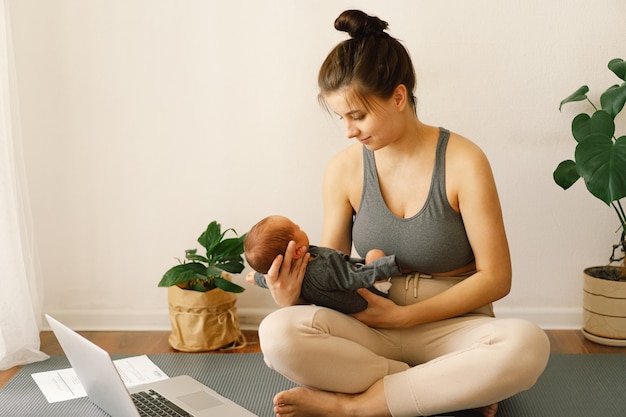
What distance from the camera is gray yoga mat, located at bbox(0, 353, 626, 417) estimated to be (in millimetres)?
2057

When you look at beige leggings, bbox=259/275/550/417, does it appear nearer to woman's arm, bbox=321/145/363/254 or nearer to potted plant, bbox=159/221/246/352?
woman's arm, bbox=321/145/363/254

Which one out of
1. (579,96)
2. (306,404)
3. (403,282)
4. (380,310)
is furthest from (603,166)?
(306,404)

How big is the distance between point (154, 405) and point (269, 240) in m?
0.53

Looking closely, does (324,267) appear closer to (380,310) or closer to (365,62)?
(380,310)

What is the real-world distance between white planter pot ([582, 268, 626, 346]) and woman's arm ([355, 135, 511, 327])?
0.73 meters

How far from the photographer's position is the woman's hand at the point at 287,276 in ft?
6.03

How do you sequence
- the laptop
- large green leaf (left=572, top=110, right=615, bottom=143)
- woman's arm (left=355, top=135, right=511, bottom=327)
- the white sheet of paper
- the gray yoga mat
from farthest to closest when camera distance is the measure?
large green leaf (left=572, top=110, right=615, bottom=143) < the white sheet of paper < the gray yoga mat < woman's arm (left=355, top=135, right=511, bottom=327) < the laptop

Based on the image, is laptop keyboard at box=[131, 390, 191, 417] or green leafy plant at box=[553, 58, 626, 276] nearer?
laptop keyboard at box=[131, 390, 191, 417]

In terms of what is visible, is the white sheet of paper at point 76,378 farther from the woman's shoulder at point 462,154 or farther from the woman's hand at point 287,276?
the woman's shoulder at point 462,154

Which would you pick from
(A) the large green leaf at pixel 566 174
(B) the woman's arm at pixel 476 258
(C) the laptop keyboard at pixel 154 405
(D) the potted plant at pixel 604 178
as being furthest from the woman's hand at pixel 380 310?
(A) the large green leaf at pixel 566 174

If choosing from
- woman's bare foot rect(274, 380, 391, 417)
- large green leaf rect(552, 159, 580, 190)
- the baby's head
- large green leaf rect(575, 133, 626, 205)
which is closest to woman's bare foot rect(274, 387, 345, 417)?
woman's bare foot rect(274, 380, 391, 417)

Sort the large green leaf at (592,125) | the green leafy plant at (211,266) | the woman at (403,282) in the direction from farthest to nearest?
the green leafy plant at (211,266)
the large green leaf at (592,125)
the woman at (403,282)

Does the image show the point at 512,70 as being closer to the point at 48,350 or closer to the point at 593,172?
the point at 593,172

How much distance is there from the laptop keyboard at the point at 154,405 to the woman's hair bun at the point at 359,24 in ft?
3.33
